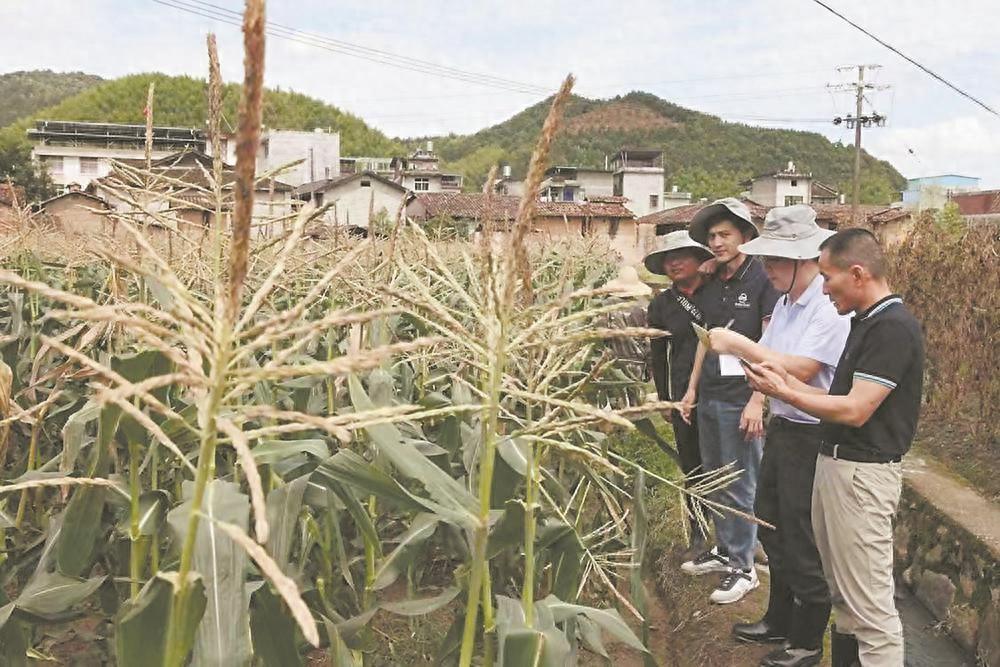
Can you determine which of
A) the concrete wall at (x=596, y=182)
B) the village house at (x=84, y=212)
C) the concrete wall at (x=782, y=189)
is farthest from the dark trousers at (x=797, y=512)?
the concrete wall at (x=782, y=189)

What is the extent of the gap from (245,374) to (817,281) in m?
2.80

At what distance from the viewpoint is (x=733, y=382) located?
385 cm

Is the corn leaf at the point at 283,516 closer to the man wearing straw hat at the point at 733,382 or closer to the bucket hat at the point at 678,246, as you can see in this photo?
the man wearing straw hat at the point at 733,382

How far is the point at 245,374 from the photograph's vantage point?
0.91m

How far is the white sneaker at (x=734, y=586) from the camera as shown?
12.3 feet

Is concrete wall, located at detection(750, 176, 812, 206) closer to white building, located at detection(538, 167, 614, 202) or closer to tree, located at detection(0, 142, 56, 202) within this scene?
white building, located at detection(538, 167, 614, 202)

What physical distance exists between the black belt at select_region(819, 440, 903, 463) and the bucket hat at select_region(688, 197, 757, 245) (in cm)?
129

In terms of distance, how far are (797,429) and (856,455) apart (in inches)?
17.1

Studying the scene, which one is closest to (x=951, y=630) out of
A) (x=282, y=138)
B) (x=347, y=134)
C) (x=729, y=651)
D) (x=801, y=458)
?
(x=729, y=651)

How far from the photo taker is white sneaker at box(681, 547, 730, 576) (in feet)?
13.2

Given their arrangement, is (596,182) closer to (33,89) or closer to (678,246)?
(678,246)

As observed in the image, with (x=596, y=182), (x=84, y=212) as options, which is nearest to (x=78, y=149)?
(x=596, y=182)

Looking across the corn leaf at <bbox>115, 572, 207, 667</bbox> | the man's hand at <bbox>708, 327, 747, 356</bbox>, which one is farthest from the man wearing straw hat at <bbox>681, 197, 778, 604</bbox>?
the corn leaf at <bbox>115, 572, 207, 667</bbox>

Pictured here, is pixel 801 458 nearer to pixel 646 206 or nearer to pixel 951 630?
pixel 951 630
